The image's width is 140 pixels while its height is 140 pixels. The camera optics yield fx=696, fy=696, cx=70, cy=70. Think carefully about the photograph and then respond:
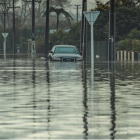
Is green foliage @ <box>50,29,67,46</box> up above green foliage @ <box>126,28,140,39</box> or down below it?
below

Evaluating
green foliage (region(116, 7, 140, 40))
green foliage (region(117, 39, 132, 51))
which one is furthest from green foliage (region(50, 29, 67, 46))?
green foliage (region(117, 39, 132, 51))

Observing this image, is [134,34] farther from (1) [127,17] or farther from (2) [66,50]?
(2) [66,50]

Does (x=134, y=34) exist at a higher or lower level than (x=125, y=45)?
higher

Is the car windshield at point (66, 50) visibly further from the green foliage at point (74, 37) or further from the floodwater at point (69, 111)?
the green foliage at point (74, 37)

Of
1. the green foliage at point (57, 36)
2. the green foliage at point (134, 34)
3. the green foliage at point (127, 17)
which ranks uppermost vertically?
the green foliage at point (127, 17)

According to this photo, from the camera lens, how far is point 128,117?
1412 cm

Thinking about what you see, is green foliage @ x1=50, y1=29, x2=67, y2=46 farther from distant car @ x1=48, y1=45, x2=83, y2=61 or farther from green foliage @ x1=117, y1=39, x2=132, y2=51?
distant car @ x1=48, y1=45, x2=83, y2=61

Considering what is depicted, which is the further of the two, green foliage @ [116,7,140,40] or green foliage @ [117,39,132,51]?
green foliage @ [116,7,140,40]

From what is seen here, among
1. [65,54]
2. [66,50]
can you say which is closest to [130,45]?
[66,50]

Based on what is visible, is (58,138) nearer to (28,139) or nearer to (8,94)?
(28,139)

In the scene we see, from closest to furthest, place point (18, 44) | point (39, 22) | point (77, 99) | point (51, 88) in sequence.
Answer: point (77, 99)
point (51, 88)
point (18, 44)
point (39, 22)

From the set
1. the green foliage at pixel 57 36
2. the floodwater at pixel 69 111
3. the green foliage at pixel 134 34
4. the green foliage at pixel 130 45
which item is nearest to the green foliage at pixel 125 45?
the green foliage at pixel 130 45

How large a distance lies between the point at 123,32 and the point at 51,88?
66.1 metres

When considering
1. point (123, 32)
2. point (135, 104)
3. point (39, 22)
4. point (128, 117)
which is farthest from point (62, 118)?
point (39, 22)
